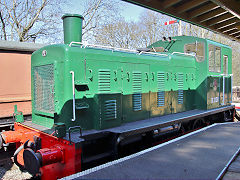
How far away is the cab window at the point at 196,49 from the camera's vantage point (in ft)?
19.9

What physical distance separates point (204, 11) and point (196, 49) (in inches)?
133

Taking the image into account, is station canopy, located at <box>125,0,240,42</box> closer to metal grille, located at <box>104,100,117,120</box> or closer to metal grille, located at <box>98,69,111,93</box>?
metal grille, located at <box>98,69,111,93</box>

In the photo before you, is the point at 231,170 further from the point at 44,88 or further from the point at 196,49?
Result: the point at 196,49

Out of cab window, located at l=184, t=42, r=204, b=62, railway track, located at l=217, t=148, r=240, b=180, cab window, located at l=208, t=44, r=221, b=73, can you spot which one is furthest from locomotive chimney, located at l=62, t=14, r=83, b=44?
cab window, located at l=208, t=44, r=221, b=73

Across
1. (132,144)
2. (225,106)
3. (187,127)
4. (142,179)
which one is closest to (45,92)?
(132,144)

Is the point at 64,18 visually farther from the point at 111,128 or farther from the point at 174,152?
the point at 174,152

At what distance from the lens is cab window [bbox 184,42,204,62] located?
6051 mm

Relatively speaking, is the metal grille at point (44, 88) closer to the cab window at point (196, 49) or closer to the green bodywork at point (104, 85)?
the green bodywork at point (104, 85)

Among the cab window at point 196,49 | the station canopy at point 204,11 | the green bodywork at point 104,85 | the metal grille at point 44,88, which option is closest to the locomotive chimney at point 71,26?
the green bodywork at point 104,85

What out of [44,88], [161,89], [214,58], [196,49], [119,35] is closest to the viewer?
[44,88]

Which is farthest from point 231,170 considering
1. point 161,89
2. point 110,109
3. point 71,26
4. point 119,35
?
point 119,35

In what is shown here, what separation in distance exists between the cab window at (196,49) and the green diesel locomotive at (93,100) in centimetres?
84

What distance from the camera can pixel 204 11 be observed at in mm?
2949

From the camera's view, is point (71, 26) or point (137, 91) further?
point (137, 91)
